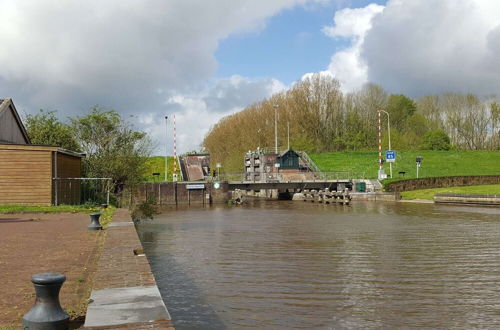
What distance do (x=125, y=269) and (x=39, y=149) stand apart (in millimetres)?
17296

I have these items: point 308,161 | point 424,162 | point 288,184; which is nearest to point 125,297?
point 288,184

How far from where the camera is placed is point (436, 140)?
77.2 meters

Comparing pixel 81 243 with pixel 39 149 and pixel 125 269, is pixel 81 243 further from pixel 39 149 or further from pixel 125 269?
pixel 39 149

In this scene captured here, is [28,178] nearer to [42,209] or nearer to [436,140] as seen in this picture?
[42,209]

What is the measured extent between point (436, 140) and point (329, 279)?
72.5 m

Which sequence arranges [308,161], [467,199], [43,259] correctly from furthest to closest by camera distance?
[308,161] → [467,199] → [43,259]

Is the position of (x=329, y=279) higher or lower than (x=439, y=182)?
lower

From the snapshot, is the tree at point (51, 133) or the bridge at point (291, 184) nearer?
the tree at point (51, 133)

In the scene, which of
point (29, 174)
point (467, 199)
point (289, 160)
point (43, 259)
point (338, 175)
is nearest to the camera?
point (43, 259)

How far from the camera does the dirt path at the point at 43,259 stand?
6.27 metres

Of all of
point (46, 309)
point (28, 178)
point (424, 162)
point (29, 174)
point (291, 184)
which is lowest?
point (46, 309)

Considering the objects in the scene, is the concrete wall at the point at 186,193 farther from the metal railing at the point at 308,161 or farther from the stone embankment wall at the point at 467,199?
the metal railing at the point at 308,161

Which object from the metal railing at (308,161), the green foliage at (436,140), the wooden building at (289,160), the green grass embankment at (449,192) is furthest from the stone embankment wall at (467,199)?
the green foliage at (436,140)

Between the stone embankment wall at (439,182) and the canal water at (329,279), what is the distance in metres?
31.8
